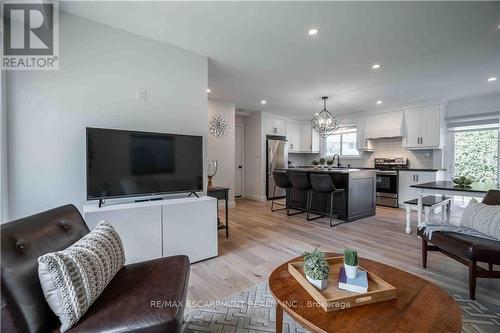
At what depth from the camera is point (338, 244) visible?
301 cm

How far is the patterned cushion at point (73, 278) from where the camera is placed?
97cm

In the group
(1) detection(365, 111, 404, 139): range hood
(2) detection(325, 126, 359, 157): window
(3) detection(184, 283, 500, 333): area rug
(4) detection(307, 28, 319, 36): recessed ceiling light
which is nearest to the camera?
(3) detection(184, 283, 500, 333): area rug

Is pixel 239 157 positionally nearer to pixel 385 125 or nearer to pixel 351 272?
pixel 385 125

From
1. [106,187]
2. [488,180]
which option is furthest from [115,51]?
[488,180]

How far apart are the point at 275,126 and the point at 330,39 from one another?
4189mm

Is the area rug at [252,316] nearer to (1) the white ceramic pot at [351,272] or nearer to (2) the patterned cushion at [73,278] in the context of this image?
(1) the white ceramic pot at [351,272]

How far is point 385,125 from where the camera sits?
18.7 feet

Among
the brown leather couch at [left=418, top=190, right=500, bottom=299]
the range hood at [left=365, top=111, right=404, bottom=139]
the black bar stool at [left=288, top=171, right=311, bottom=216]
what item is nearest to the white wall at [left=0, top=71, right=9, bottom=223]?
the brown leather couch at [left=418, top=190, right=500, bottom=299]

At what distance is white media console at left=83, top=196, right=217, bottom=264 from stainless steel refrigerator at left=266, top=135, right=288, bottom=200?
393 cm

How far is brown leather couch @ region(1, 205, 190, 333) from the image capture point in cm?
92

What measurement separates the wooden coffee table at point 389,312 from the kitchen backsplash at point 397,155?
17.2 ft

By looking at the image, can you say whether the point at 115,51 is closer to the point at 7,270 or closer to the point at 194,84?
the point at 194,84

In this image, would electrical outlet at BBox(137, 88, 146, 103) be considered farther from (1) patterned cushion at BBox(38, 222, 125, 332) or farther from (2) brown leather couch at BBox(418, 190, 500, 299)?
(2) brown leather couch at BBox(418, 190, 500, 299)

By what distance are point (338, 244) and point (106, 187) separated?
9.22 ft
